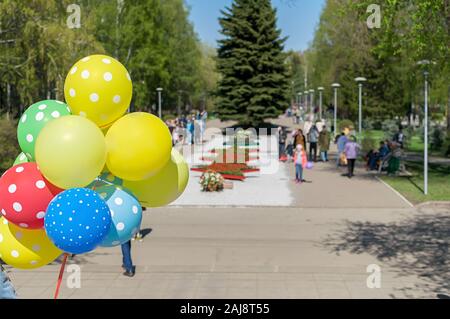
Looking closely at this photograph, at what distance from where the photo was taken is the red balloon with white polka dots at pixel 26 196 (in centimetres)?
496

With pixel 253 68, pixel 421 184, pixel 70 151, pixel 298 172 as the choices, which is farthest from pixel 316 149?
pixel 70 151

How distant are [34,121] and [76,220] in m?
1.14

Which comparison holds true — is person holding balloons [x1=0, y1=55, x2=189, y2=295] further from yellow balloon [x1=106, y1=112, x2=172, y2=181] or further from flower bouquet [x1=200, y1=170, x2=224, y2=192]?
flower bouquet [x1=200, y1=170, x2=224, y2=192]

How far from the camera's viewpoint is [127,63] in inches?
1907

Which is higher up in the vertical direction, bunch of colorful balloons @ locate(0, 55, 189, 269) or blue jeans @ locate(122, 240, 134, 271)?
bunch of colorful balloons @ locate(0, 55, 189, 269)

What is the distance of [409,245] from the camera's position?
1188 cm

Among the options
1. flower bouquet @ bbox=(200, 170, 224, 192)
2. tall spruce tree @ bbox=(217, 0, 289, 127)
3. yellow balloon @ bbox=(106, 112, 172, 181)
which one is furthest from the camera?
tall spruce tree @ bbox=(217, 0, 289, 127)

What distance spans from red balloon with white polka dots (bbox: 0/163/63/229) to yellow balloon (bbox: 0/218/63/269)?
0.86 ft

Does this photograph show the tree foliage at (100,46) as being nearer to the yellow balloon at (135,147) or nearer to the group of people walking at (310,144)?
the group of people walking at (310,144)

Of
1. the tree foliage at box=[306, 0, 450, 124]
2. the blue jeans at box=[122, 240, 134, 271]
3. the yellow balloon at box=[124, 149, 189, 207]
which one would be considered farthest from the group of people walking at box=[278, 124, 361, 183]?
the yellow balloon at box=[124, 149, 189, 207]

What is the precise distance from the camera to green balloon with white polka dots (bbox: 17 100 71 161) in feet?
17.5

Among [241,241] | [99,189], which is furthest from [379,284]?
[99,189]

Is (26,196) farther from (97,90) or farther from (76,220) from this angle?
(97,90)

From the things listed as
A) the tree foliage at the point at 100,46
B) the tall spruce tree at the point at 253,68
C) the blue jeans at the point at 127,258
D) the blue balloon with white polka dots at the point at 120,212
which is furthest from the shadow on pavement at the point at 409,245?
the tall spruce tree at the point at 253,68
